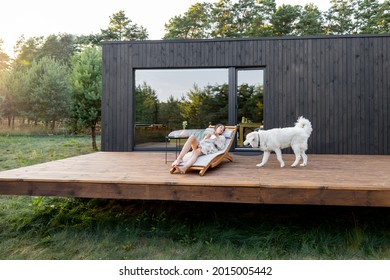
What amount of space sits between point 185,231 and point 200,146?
109 centimetres

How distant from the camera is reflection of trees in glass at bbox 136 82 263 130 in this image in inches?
269

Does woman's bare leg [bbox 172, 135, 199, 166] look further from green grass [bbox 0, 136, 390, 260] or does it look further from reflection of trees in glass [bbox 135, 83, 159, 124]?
reflection of trees in glass [bbox 135, 83, 159, 124]

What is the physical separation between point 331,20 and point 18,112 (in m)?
15.1

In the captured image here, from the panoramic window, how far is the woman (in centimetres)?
208

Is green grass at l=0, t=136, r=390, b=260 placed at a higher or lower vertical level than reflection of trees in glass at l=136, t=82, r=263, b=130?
lower

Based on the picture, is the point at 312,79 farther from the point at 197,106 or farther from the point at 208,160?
the point at 208,160

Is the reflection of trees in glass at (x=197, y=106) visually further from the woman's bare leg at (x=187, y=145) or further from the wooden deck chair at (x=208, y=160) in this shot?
the woman's bare leg at (x=187, y=145)

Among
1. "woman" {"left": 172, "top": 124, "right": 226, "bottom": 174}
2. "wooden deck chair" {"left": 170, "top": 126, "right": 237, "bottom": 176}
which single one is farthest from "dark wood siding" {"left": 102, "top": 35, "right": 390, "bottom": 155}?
"woman" {"left": 172, "top": 124, "right": 226, "bottom": 174}

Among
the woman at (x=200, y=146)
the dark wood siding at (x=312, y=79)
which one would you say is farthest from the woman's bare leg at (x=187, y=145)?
the dark wood siding at (x=312, y=79)

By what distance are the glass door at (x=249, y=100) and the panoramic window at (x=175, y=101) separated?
0.97 ft

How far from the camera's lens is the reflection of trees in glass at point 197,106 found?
684cm

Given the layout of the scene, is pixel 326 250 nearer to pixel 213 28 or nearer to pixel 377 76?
pixel 377 76
